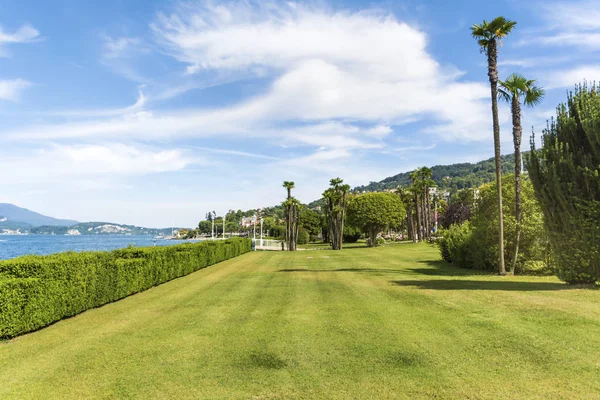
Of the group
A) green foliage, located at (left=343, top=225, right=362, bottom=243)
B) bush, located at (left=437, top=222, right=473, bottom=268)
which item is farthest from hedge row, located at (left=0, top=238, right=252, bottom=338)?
green foliage, located at (left=343, top=225, right=362, bottom=243)

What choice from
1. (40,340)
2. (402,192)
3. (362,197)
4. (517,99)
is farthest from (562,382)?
(402,192)

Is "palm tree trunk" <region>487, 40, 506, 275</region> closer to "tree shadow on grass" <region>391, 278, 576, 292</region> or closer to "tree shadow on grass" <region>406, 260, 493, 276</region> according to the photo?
"tree shadow on grass" <region>406, 260, 493, 276</region>

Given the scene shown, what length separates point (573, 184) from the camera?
13828mm

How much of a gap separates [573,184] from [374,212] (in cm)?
5307

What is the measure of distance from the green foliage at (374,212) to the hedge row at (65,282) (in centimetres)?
5014

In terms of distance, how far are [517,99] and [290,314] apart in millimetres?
17257

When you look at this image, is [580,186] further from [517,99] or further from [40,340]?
[40,340]

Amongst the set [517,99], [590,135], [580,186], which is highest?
[517,99]

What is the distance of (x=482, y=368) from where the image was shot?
21.6ft

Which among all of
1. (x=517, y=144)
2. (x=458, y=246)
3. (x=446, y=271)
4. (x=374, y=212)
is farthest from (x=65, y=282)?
(x=374, y=212)

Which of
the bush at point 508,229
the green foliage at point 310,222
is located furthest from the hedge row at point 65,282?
the green foliage at point 310,222

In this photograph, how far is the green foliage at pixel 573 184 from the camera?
13477 millimetres

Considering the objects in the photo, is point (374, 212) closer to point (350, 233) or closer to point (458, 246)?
point (350, 233)

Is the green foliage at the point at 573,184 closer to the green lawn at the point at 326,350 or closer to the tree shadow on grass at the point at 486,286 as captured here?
the tree shadow on grass at the point at 486,286
